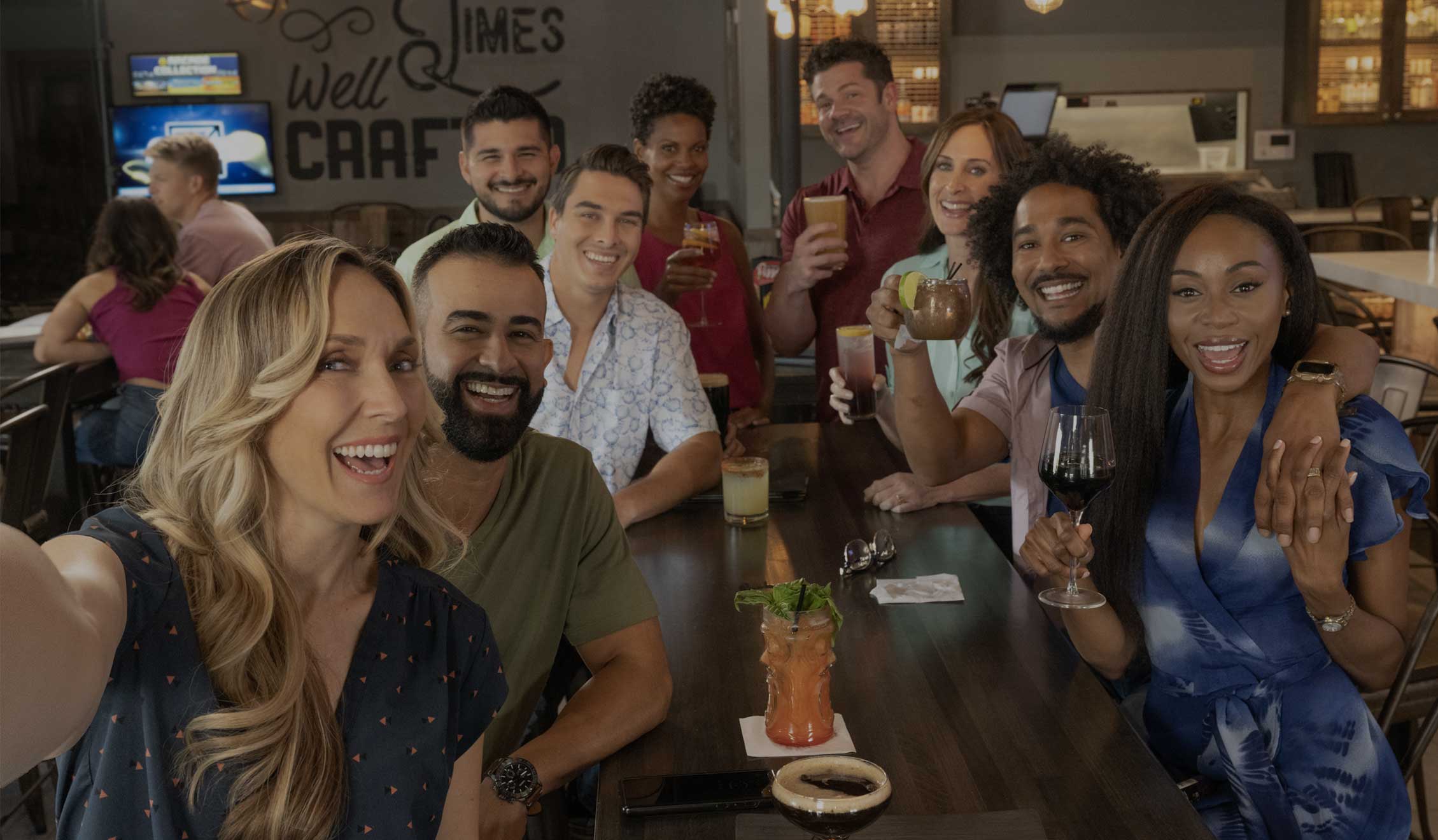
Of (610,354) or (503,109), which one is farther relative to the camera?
(503,109)

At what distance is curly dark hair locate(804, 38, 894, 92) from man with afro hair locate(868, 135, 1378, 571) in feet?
4.15

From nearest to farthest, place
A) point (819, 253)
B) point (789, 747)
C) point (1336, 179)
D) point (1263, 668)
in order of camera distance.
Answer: point (789, 747) < point (1263, 668) < point (819, 253) < point (1336, 179)

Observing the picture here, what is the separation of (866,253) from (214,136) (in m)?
7.75

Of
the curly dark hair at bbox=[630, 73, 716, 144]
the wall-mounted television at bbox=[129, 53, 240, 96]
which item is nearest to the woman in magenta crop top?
the curly dark hair at bbox=[630, 73, 716, 144]

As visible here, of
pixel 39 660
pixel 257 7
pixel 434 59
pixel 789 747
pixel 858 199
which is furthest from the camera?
pixel 434 59

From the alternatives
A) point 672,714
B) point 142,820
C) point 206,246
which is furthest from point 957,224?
point 206,246

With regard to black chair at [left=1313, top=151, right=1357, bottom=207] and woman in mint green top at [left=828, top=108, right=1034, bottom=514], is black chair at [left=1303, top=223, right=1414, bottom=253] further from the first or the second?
woman in mint green top at [left=828, top=108, right=1034, bottom=514]

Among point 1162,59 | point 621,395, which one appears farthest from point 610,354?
point 1162,59

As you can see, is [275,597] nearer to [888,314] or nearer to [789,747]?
[789,747]

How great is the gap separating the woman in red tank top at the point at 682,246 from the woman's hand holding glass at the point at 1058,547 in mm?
1615

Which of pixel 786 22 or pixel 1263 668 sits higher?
pixel 786 22

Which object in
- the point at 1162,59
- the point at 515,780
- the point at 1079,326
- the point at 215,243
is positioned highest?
the point at 1162,59

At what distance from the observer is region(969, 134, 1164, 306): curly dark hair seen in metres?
2.29

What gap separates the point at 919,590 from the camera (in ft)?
6.59
